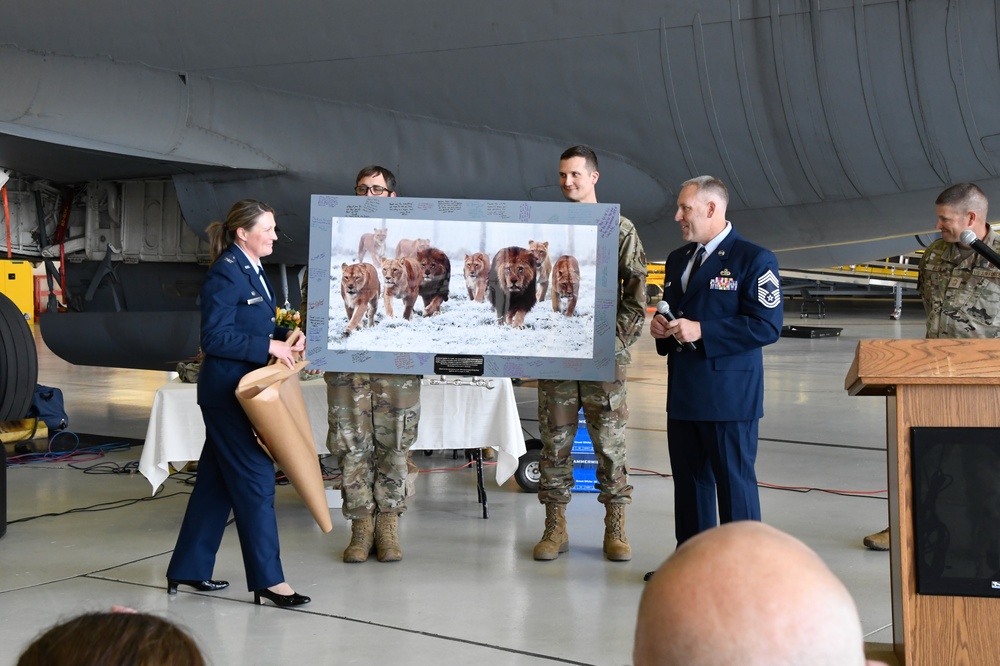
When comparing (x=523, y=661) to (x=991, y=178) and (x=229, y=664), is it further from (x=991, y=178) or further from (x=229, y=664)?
(x=991, y=178)

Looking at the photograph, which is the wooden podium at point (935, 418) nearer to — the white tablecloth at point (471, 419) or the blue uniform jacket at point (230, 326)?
the blue uniform jacket at point (230, 326)

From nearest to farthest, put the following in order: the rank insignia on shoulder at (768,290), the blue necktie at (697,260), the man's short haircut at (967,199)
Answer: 1. the rank insignia on shoulder at (768,290)
2. the blue necktie at (697,260)
3. the man's short haircut at (967,199)

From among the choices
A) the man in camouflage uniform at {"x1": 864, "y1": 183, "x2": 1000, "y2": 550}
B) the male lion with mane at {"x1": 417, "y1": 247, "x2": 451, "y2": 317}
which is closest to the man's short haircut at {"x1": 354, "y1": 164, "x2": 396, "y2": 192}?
the male lion with mane at {"x1": 417, "y1": 247, "x2": 451, "y2": 317}

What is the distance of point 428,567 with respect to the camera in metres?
4.42

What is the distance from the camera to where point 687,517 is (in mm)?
3977

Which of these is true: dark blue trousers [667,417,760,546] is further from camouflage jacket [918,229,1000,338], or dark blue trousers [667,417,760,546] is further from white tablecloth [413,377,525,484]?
white tablecloth [413,377,525,484]

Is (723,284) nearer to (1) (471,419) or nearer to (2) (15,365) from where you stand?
(1) (471,419)

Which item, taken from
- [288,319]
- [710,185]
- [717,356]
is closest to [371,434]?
[288,319]

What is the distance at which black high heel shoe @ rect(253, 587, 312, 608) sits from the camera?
383 cm

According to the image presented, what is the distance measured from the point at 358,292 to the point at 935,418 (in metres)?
2.83

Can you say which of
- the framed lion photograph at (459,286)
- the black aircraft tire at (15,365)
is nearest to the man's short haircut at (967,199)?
the framed lion photograph at (459,286)

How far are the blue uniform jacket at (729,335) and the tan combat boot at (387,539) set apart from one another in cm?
152

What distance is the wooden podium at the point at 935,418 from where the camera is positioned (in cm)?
248

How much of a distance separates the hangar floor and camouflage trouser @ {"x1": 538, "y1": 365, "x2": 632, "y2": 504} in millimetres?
329
